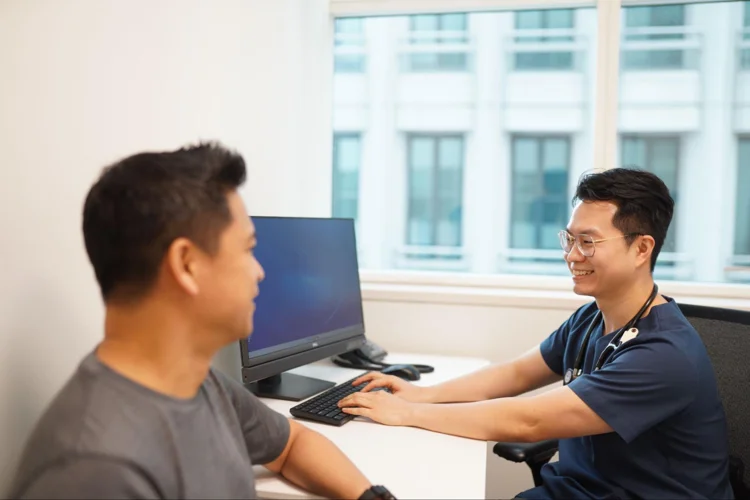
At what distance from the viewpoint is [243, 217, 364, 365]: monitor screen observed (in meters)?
1.63

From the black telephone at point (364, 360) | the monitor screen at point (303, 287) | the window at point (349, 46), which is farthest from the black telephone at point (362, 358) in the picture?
the window at point (349, 46)

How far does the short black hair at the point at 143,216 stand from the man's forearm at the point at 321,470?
0.51 m

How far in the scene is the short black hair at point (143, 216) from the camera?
31.7 inches

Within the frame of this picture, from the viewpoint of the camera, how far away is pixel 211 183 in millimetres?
870

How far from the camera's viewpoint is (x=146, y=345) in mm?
844

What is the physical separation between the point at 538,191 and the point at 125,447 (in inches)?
96.4

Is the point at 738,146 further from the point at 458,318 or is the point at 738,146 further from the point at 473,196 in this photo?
the point at 458,318

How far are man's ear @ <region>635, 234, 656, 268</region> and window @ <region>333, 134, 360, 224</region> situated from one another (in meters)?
1.58

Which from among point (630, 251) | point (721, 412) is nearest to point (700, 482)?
point (721, 412)

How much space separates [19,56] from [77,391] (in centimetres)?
60

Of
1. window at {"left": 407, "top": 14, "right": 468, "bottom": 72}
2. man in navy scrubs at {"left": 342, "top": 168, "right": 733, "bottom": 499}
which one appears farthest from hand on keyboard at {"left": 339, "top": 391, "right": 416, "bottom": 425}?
window at {"left": 407, "top": 14, "right": 468, "bottom": 72}

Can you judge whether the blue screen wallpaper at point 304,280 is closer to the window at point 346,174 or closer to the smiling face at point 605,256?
the smiling face at point 605,256

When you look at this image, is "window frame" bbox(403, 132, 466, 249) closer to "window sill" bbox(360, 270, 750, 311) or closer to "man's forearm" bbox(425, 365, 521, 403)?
"window sill" bbox(360, 270, 750, 311)

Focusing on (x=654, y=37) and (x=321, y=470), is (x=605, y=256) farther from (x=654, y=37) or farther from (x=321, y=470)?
(x=654, y=37)
